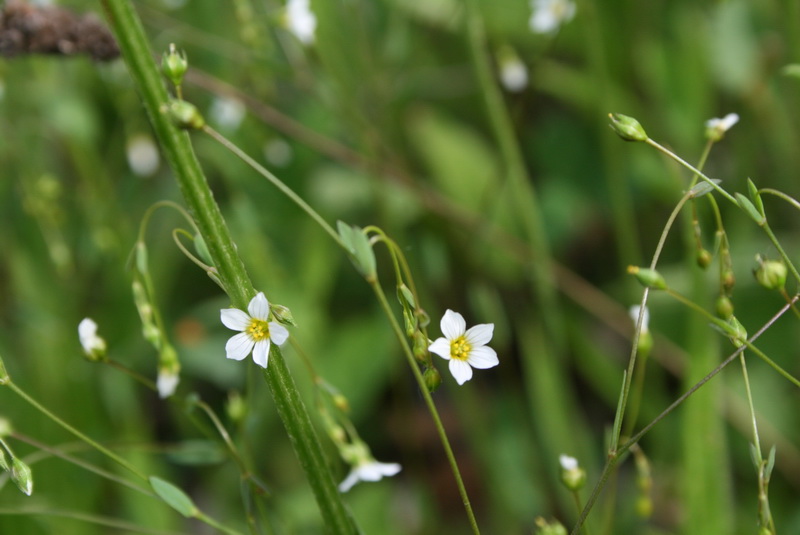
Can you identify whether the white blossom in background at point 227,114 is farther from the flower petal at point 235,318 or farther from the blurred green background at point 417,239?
the flower petal at point 235,318

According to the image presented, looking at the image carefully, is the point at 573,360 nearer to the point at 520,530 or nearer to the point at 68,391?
the point at 520,530

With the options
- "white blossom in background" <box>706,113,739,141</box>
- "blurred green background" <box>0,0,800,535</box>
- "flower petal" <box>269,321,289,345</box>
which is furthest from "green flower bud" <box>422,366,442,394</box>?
"blurred green background" <box>0,0,800,535</box>

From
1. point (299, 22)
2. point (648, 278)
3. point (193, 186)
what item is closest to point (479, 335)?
point (648, 278)

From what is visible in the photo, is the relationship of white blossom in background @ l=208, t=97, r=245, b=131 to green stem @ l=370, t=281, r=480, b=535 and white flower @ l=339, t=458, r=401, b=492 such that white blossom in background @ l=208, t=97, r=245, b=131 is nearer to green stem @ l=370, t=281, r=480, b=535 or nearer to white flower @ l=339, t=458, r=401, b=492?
white flower @ l=339, t=458, r=401, b=492

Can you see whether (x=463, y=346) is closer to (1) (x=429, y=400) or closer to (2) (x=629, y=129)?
(1) (x=429, y=400)

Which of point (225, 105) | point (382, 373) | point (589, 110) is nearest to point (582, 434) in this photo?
point (382, 373)
